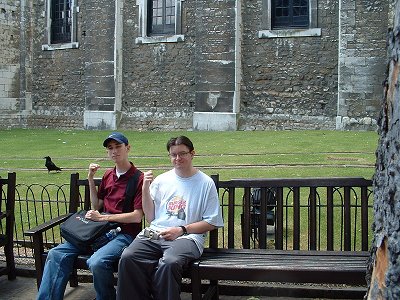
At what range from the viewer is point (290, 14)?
1831cm

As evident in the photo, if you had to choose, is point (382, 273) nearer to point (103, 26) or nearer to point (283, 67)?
point (283, 67)

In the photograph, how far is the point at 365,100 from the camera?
16797 mm

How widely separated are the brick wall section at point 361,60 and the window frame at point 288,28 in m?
1.01

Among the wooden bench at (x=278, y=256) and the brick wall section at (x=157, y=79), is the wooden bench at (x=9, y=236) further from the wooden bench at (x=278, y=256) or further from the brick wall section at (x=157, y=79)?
the brick wall section at (x=157, y=79)

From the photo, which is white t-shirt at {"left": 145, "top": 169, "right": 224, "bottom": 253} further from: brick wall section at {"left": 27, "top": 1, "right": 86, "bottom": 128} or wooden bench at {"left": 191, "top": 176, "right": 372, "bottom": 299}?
brick wall section at {"left": 27, "top": 1, "right": 86, "bottom": 128}

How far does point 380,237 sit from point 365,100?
15278mm

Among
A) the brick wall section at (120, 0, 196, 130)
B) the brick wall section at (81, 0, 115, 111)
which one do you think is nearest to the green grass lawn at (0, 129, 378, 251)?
the brick wall section at (120, 0, 196, 130)

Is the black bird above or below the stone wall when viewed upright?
below

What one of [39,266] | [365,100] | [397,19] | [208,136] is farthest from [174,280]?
[365,100]

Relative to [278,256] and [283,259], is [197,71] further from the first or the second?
[283,259]

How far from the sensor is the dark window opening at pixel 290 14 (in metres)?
18.1

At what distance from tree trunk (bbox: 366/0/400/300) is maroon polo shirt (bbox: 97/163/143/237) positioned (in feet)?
8.58

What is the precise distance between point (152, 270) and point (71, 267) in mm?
756

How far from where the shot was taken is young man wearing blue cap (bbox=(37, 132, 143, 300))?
165 inches
